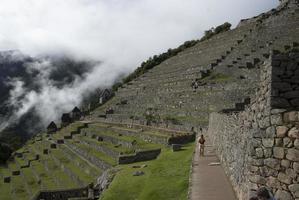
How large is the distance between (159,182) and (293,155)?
970 centimetres

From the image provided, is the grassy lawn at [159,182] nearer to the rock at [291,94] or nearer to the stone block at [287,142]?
the rock at [291,94]

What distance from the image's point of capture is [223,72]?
137 feet

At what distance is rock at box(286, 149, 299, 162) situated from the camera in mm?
6617

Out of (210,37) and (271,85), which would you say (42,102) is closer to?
(210,37)

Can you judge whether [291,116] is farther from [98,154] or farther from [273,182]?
[98,154]

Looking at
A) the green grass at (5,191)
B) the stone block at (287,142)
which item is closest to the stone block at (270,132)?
the stone block at (287,142)

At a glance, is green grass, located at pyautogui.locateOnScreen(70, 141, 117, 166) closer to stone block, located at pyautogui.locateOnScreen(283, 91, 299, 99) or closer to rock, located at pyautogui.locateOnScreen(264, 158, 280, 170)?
stone block, located at pyautogui.locateOnScreen(283, 91, 299, 99)

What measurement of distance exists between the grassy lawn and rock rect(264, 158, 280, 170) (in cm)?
599

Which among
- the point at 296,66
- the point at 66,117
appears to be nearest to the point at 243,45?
the point at 66,117

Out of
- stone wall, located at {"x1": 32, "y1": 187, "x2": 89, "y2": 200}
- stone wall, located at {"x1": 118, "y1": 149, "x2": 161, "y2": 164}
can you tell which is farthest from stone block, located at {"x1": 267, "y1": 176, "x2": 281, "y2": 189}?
stone wall, located at {"x1": 32, "y1": 187, "x2": 89, "y2": 200}

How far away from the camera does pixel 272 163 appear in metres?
7.28

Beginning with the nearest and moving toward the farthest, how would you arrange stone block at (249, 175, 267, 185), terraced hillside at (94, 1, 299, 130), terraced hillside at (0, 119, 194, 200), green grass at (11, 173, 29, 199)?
stone block at (249, 175, 267, 185) < terraced hillside at (0, 119, 194, 200) < green grass at (11, 173, 29, 199) < terraced hillside at (94, 1, 299, 130)

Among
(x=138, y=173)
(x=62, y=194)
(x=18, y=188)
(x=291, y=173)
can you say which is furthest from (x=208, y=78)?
(x=291, y=173)

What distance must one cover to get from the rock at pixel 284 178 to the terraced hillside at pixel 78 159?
17106 mm
